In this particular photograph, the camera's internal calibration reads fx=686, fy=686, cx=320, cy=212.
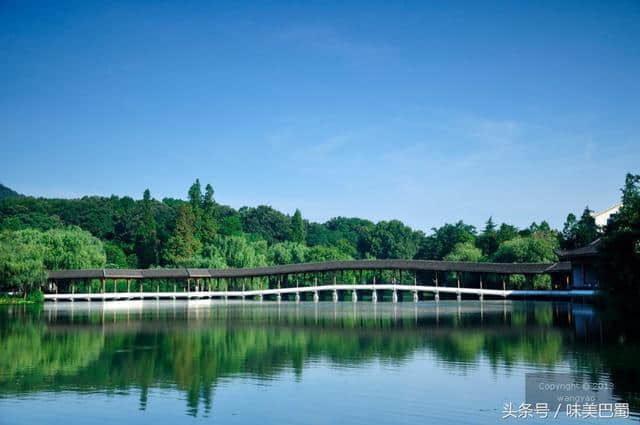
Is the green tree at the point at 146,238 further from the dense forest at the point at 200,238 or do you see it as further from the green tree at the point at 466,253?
the green tree at the point at 466,253

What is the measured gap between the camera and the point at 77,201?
83.3 m

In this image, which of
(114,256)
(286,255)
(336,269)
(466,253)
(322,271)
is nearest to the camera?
(336,269)

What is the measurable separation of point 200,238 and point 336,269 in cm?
2398

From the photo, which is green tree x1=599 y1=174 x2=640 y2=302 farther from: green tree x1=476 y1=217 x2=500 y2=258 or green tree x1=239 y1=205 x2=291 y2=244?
green tree x1=239 y1=205 x2=291 y2=244

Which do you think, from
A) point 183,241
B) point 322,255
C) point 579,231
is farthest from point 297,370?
point 183,241

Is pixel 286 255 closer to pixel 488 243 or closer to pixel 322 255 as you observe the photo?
pixel 322 255

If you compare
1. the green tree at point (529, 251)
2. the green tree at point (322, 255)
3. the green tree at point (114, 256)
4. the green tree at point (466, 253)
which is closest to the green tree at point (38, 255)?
the green tree at point (114, 256)

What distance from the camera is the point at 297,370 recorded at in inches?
599

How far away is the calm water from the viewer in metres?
11.2

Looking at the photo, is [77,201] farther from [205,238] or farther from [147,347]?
[147,347]

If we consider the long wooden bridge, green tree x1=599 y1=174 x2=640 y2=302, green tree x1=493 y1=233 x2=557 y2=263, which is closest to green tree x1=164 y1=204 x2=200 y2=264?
the long wooden bridge

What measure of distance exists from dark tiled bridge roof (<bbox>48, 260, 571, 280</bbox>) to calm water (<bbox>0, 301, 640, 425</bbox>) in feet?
61.8

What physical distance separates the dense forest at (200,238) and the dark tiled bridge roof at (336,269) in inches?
144

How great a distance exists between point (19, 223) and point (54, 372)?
5745 centimetres
